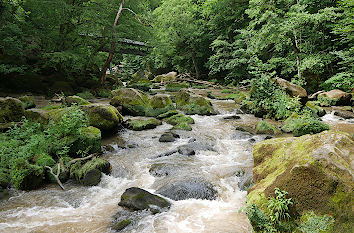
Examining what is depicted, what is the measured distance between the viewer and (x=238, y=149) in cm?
762

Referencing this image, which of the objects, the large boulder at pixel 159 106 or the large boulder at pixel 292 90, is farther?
the large boulder at pixel 159 106

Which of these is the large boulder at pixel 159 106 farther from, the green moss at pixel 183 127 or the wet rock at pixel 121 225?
the wet rock at pixel 121 225

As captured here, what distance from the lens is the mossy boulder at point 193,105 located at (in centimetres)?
1290

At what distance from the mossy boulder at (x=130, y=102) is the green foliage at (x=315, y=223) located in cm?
1010

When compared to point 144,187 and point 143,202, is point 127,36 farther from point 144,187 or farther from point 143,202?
point 143,202

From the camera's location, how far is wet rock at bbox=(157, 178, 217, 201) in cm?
482

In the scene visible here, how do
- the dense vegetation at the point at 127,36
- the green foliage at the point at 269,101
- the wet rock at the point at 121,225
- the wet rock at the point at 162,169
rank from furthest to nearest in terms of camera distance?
the dense vegetation at the point at 127,36 < the green foliage at the point at 269,101 < the wet rock at the point at 162,169 < the wet rock at the point at 121,225

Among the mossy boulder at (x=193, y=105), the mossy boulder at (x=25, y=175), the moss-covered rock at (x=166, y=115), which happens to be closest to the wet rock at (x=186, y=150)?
the mossy boulder at (x=25, y=175)

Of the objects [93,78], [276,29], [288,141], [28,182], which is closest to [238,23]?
[276,29]

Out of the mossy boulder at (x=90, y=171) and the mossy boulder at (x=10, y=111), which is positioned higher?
the mossy boulder at (x=10, y=111)

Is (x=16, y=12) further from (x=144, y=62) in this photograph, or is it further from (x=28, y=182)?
(x=144, y=62)

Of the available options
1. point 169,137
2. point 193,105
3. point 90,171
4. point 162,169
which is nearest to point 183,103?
point 193,105

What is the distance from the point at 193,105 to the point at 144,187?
28.1ft

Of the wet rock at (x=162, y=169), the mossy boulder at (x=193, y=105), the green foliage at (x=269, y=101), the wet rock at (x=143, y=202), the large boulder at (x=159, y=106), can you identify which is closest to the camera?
the wet rock at (x=143, y=202)
